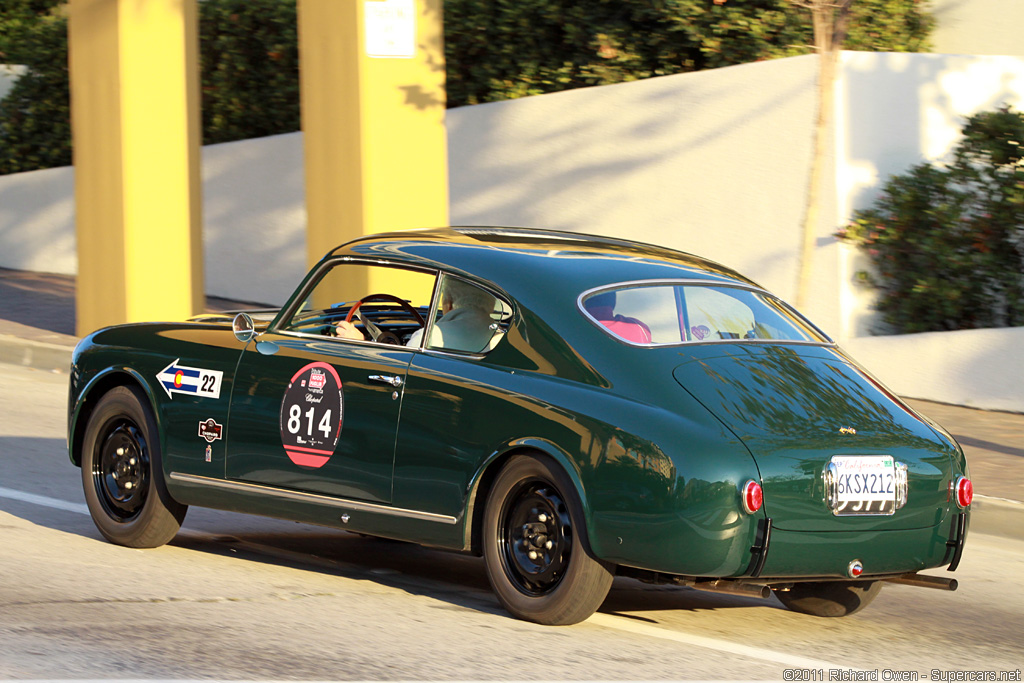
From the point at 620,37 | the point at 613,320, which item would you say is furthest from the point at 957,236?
the point at 613,320

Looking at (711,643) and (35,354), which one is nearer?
(711,643)

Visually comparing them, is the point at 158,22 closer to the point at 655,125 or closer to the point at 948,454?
the point at 655,125

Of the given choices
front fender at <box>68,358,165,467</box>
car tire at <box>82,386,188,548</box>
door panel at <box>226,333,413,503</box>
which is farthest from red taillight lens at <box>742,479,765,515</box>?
front fender at <box>68,358,165,467</box>

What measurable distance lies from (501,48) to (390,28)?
362 centimetres

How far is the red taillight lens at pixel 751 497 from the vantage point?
5.40 metres

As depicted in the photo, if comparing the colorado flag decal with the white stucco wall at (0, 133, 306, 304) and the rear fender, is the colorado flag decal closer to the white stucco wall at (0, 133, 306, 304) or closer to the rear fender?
the rear fender

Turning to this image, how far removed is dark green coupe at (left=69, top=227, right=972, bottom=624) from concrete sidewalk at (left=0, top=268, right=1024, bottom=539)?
9.44 ft

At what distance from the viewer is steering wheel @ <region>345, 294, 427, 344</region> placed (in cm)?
707

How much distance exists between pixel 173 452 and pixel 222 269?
1196 centimetres

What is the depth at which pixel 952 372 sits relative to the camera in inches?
488

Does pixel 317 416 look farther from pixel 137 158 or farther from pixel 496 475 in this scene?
pixel 137 158

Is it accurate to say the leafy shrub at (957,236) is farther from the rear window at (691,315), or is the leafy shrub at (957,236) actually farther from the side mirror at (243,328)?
the side mirror at (243,328)

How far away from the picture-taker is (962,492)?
6.01 m

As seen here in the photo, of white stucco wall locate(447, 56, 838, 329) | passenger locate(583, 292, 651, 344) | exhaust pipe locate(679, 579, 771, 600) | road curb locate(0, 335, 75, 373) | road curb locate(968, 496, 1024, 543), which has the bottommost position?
road curb locate(968, 496, 1024, 543)
